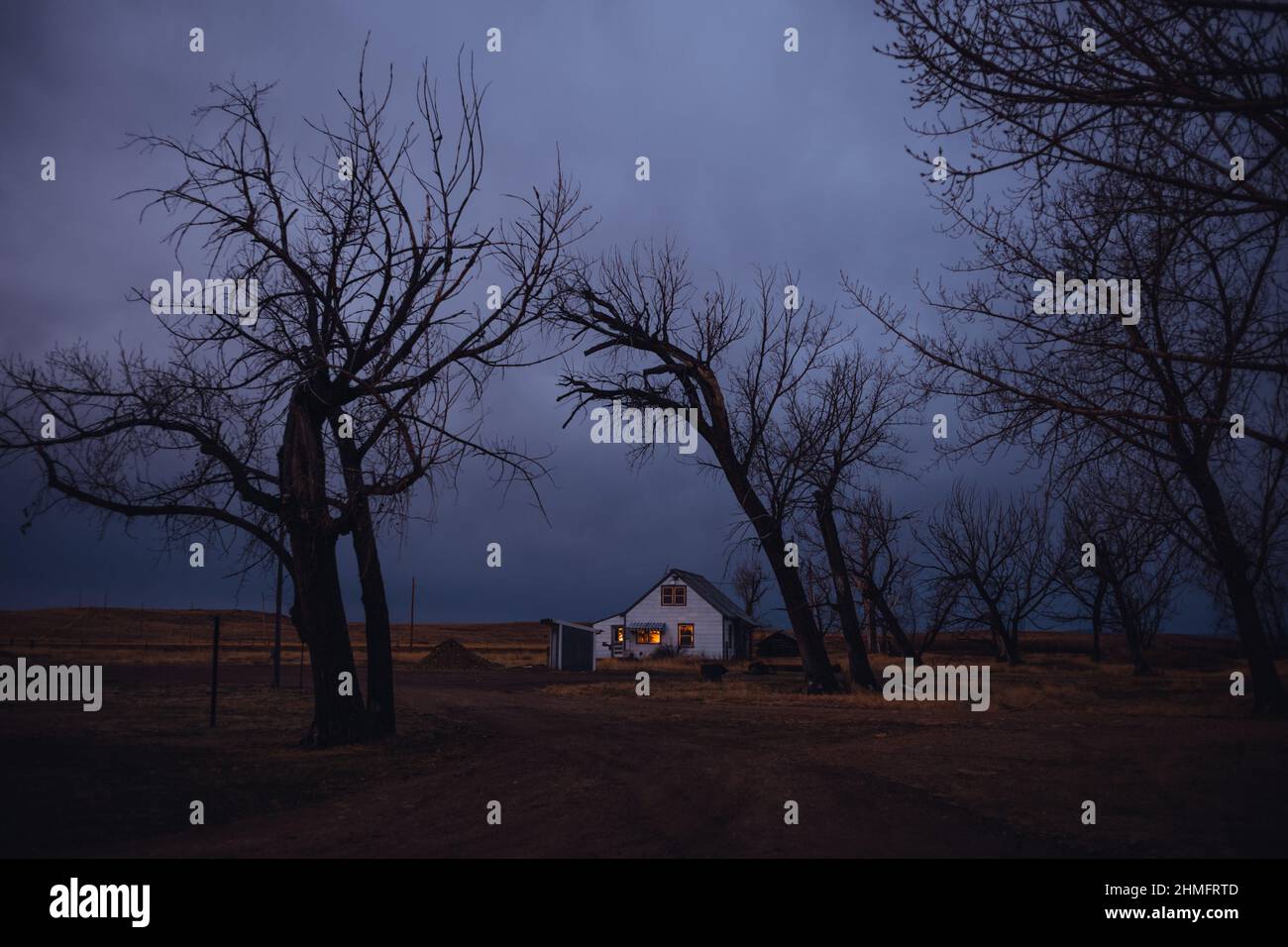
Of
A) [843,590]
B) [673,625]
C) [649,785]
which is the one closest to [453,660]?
[673,625]

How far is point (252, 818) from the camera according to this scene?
368 inches

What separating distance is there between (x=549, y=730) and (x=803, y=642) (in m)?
13.1

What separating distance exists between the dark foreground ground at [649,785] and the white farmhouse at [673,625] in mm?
46351

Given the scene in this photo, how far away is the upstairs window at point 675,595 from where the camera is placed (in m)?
67.4

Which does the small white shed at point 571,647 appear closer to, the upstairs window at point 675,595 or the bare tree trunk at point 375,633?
the upstairs window at point 675,595

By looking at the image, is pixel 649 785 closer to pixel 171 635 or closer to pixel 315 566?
pixel 315 566

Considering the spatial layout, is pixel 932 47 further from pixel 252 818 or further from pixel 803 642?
pixel 803 642

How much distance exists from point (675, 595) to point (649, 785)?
57.0m

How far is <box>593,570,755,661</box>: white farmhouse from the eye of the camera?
66.5 metres

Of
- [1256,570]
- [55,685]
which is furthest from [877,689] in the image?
[55,685]

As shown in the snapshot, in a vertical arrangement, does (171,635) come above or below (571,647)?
below

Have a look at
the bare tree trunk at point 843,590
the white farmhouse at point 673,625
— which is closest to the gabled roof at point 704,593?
the white farmhouse at point 673,625

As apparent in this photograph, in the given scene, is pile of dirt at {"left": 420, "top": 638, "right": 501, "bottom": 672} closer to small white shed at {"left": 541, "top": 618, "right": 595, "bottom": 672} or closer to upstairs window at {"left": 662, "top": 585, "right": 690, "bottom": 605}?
small white shed at {"left": 541, "top": 618, "right": 595, "bottom": 672}

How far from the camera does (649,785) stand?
35.9ft
